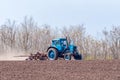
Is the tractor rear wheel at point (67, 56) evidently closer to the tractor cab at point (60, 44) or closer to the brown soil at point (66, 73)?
the tractor cab at point (60, 44)

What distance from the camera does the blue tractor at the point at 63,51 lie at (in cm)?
2952

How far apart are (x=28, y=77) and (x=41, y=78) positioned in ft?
2.06

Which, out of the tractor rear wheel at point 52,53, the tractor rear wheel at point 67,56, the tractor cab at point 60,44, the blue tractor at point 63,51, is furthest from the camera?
the tractor cab at point 60,44

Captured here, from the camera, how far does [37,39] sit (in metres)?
61.0

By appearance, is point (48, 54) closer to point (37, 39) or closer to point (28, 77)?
point (28, 77)

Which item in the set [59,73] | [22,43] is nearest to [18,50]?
[22,43]

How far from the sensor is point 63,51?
30.1 m

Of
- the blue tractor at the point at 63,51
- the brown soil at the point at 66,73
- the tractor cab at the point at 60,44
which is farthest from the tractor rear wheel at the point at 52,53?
the brown soil at the point at 66,73

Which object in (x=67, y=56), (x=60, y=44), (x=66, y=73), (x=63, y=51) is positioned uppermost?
(x=60, y=44)

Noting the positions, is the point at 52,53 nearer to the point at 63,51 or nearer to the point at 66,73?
the point at 63,51

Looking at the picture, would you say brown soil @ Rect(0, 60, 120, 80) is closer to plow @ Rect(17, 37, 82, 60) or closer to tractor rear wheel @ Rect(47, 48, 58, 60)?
plow @ Rect(17, 37, 82, 60)

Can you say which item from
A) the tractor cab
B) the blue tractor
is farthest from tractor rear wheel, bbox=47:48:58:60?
the tractor cab

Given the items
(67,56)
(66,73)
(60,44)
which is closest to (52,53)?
(60,44)

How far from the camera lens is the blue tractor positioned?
2952 centimetres
